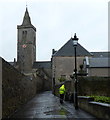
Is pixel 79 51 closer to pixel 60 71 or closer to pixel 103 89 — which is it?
pixel 60 71

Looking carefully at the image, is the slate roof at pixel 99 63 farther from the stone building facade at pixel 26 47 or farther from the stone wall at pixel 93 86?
the stone building facade at pixel 26 47

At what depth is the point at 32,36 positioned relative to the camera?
9194cm

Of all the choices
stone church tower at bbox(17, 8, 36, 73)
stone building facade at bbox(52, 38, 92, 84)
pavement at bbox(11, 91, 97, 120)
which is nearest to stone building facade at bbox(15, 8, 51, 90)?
stone church tower at bbox(17, 8, 36, 73)

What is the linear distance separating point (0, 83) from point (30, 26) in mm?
83757

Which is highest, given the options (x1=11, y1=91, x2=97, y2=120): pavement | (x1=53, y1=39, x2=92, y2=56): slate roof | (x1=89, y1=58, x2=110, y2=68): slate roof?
(x1=53, y1=39, x2=92, y2=56): slate roof

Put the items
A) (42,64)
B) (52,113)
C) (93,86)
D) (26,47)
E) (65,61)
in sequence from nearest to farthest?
1. (52,113)
2. (93,86)
3. (65,61)
4. (26,47)
5. (42,64)

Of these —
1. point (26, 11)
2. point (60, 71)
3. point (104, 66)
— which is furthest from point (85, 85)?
point (26, 11)

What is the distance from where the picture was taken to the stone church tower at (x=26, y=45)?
291ft

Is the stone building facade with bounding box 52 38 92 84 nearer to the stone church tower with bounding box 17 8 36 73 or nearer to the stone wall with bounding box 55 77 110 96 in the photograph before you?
the stone wall with bounding box 55 77 110 96

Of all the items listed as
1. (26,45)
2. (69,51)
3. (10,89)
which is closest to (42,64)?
(26,45)

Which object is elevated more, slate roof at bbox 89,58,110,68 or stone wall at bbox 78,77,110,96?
slate roof at bbox 89,58,110,68

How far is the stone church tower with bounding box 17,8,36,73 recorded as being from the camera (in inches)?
3494

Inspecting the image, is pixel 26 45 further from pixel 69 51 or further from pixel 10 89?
pixel 10 89

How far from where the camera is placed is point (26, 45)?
9006cm
